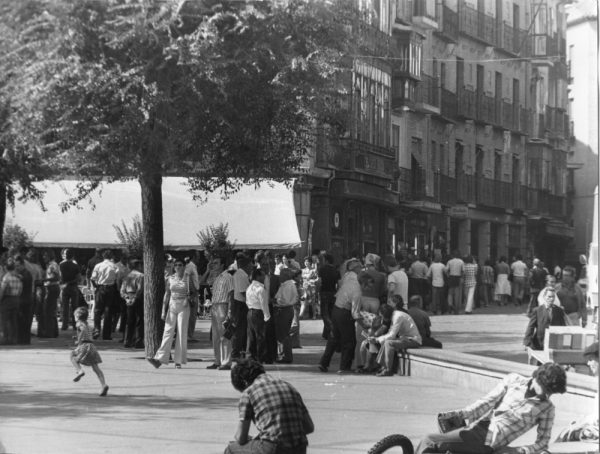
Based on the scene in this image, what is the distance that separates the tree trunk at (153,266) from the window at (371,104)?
445 cm

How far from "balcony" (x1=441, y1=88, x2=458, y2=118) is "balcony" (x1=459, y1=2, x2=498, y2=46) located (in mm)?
516

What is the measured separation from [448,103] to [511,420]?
382 centimetres

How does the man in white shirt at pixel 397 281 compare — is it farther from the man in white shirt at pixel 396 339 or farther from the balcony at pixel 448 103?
the balcony at pixel 448 103

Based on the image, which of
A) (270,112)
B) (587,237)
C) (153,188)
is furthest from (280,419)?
(153,188)

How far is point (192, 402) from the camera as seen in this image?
14641 millimetres

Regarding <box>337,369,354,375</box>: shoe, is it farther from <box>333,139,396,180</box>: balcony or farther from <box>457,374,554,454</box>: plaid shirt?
<box>457,374,554,454</box>: plaid shirt

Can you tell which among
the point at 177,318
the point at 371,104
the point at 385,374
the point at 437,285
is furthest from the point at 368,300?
the point at 371,104

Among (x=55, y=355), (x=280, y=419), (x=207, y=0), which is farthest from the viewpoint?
Result: (x=55, y=355)

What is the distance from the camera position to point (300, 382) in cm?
1677

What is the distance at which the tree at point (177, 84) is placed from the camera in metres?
13.9

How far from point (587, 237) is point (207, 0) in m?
4.49

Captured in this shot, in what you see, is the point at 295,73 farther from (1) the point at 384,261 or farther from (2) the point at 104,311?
(2) the point at 104,311

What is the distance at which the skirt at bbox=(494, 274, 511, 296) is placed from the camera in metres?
13.0

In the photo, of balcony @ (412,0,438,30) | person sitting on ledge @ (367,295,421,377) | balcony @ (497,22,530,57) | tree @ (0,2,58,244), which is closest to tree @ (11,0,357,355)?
tree @ (0,2,58,244)
